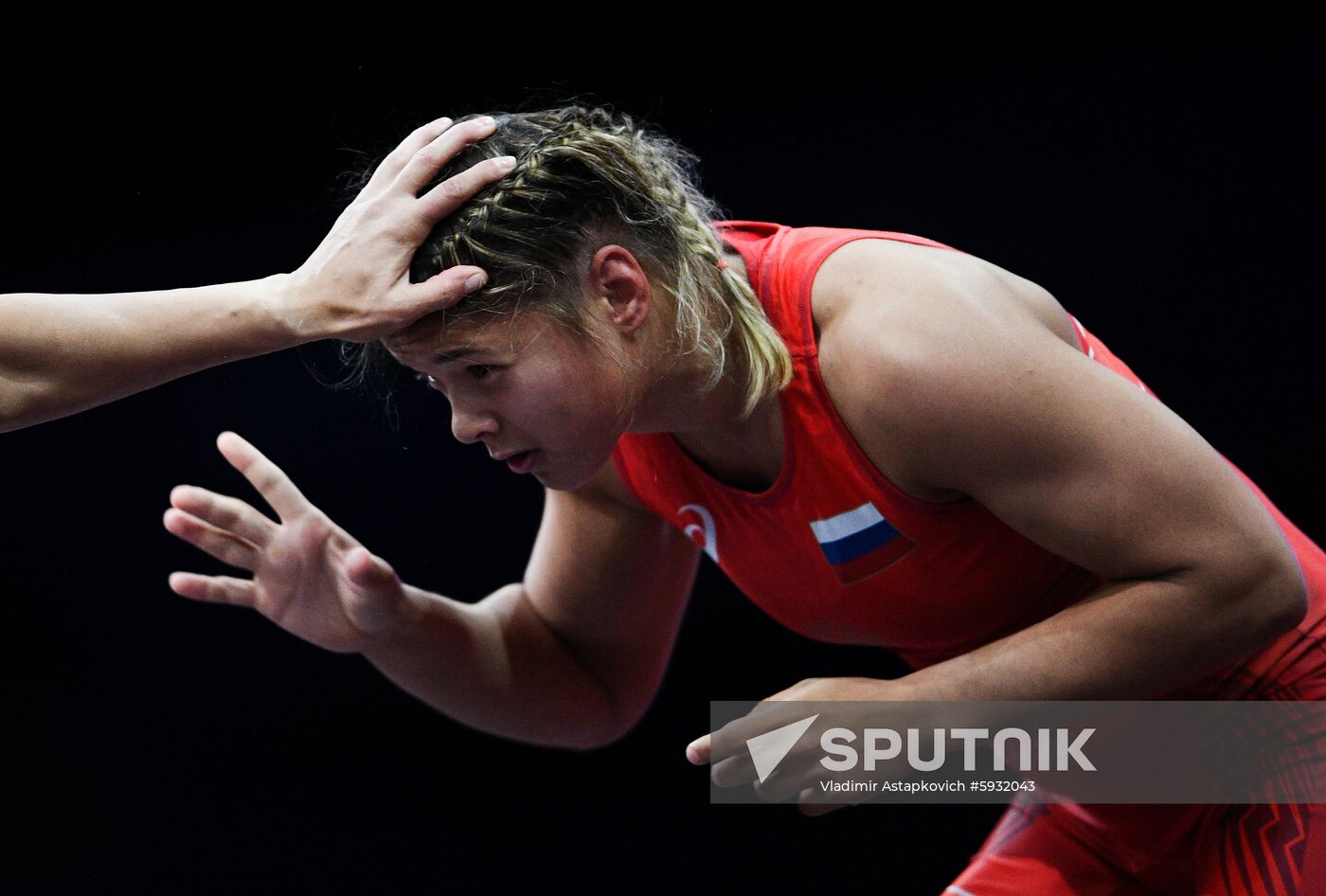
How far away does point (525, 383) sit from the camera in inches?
52.9

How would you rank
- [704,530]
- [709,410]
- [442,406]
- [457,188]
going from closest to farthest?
[457,188] → [709,410] → [704,530] → [442,406]

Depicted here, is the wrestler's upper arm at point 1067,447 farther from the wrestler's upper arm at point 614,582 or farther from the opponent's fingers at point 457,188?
the wrestler's upper arm at point 614,582

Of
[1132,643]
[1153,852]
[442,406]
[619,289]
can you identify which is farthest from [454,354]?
[442,406]

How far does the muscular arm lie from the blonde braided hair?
0.18 m

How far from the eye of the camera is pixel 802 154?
245 cm

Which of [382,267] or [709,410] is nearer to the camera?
[382,267]

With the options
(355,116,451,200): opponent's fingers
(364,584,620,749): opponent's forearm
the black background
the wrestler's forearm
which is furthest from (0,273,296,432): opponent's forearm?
the black background

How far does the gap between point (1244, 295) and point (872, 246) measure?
123 centimetres

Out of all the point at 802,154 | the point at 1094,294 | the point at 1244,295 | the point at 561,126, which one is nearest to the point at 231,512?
the point at 561,126

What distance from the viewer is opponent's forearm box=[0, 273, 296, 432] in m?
1.25

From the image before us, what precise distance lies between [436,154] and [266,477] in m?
0.49

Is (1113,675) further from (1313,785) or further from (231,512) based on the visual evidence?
(231,512)

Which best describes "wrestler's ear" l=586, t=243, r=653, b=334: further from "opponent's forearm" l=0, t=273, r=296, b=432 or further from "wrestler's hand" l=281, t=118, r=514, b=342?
"opponent's forearm" l=0, t=273, r=296, b=432

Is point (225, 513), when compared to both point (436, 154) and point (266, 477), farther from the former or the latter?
point (436, 154)
